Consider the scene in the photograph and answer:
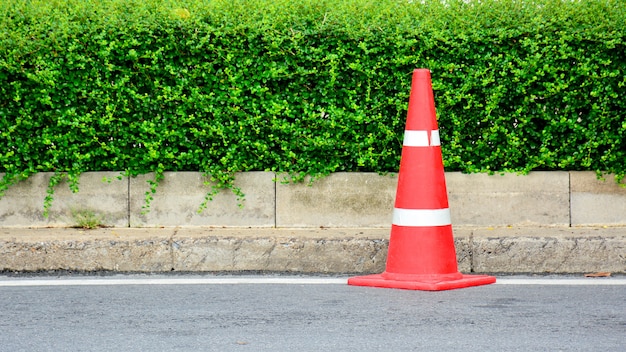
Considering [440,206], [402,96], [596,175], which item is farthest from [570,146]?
[440,206]

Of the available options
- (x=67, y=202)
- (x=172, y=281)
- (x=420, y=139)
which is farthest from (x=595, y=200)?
(x=67, y=202)

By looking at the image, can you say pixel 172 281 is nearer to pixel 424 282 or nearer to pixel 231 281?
pixel 231 281

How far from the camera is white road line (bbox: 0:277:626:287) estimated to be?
7.26 metres

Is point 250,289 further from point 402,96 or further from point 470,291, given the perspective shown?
point 402,96

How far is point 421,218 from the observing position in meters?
7.14

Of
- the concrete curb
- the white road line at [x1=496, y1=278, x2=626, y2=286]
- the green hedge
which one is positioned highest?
the green hedge

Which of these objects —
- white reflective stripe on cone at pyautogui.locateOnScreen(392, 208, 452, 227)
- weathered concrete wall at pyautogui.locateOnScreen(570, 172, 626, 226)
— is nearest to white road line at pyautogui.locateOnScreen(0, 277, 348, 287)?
white reflective stripe on cone at pyautogui.locateOnScreen(392, 208, 452, 227)

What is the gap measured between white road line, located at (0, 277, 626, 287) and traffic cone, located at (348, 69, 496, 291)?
250mm

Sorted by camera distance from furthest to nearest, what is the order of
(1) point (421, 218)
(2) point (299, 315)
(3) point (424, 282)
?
1. (1) point (421, 218)
2. (3) point (424, 282)
3. (2) point (299, 315)

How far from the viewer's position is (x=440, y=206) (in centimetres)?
719

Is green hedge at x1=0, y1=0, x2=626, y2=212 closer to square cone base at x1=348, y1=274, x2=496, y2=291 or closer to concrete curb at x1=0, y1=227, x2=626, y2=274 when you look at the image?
concrete curb at x1=0, y1=227, x2=626, y2=274

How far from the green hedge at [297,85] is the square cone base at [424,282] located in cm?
153

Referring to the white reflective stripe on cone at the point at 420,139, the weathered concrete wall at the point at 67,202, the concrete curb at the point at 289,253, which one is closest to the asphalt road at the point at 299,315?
the concrete curb at the point at 289,253

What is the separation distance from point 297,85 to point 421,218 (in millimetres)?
1867
